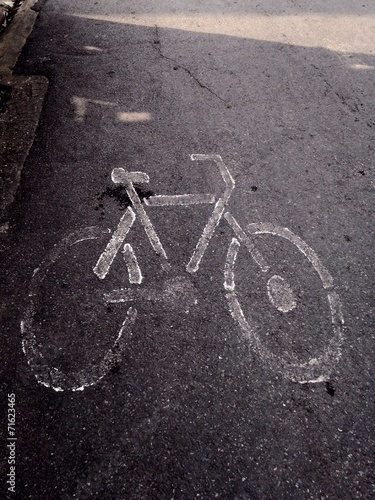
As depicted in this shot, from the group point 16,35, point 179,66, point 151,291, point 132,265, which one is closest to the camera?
point 151,291

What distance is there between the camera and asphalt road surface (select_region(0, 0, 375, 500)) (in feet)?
7.13

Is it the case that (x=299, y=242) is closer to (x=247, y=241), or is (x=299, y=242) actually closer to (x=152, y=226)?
(x=247, y=241)

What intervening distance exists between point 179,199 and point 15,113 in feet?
7.55

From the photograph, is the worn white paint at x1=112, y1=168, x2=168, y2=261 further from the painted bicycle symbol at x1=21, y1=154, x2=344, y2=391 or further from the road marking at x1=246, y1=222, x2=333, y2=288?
the road marking at x1=246, y1=222, x2=333, y2=288

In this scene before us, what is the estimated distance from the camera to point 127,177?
3672 mm

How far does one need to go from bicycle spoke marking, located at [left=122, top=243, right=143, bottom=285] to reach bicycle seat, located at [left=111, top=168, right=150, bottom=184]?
0.80 meters

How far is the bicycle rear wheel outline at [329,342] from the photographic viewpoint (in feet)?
8.27

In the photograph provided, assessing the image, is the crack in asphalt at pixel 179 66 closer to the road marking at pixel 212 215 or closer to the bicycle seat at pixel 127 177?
the road marking at pixel 212 215

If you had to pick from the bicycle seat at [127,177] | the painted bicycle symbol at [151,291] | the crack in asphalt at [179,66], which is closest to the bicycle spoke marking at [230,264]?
the painted bicycle symbol at [151,291]

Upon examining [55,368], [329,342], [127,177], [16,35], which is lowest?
[55,368]

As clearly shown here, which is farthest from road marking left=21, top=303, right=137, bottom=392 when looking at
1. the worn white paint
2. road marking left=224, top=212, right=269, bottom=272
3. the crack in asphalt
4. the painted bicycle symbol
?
the crack in asphalt

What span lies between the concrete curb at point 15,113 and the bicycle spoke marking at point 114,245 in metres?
1.04

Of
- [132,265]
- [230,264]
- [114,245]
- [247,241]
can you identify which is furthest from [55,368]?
[247,241]

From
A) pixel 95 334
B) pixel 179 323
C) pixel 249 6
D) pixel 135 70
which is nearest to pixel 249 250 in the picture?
pixel 179 323
